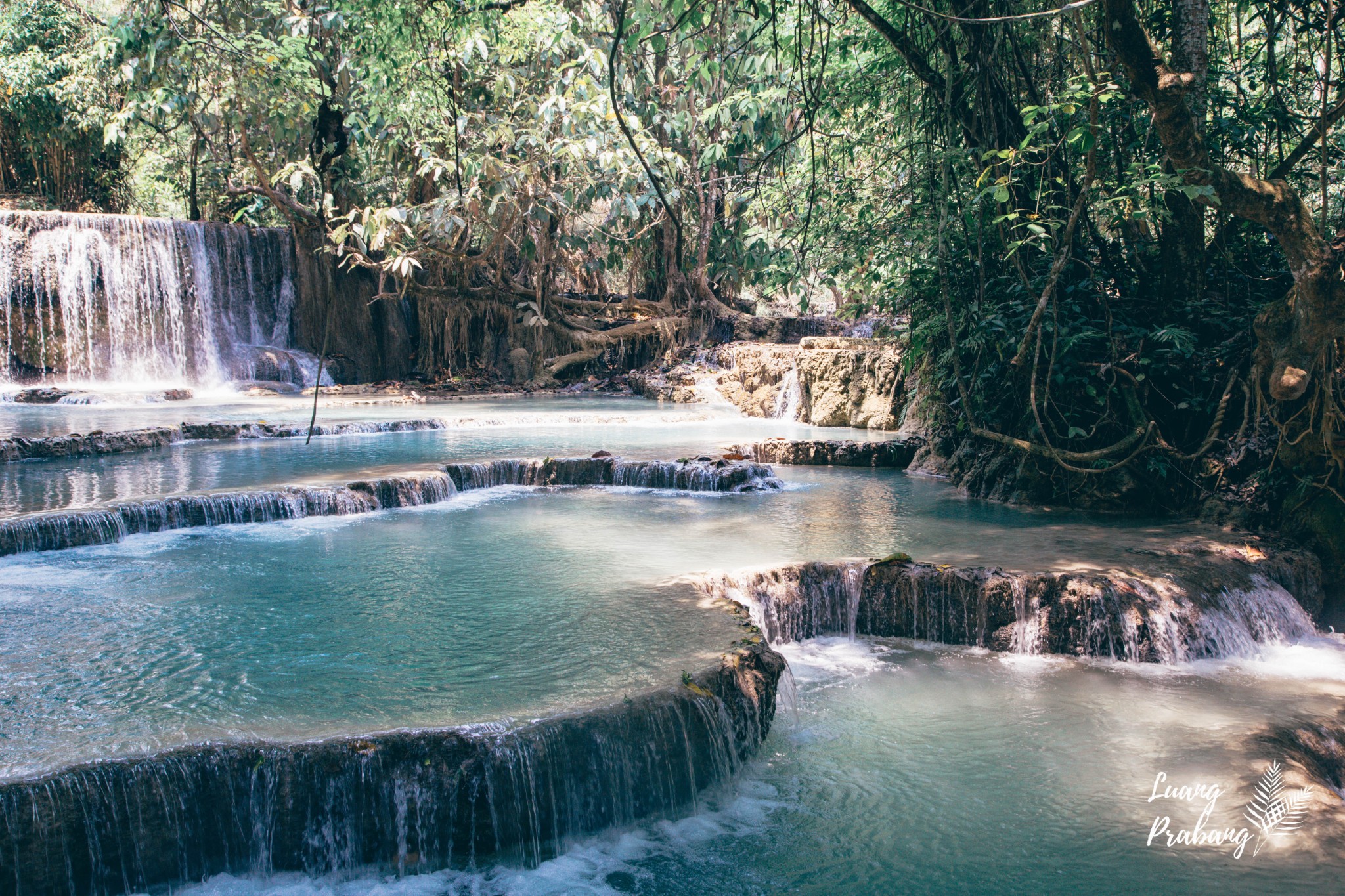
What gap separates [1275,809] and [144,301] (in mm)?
18696

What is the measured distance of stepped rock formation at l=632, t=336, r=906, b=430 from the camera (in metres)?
12.4

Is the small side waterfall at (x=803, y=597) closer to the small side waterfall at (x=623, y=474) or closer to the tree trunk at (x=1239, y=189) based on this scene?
the tree trunk at (x=1239, y=189)

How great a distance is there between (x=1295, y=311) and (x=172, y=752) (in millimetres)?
6041

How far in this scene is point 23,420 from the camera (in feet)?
39.4

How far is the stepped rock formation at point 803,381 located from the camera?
488 inches

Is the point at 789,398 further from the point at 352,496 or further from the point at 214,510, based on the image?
the point at 214,510

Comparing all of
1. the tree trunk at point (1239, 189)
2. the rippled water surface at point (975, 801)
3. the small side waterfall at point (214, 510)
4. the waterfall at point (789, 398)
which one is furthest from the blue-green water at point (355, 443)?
the tree trunk at point (1239, 189)

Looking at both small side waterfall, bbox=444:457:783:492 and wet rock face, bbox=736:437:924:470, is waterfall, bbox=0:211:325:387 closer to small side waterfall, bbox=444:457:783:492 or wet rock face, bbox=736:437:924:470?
small side waterfall, bbox=444:457:783:492

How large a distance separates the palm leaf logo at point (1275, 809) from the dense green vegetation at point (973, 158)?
2733 mm

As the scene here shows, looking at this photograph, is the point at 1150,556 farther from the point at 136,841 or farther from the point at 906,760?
the point at 136,841

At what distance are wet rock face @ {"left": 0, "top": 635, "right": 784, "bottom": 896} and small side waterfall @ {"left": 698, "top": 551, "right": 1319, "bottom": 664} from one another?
1.72 m

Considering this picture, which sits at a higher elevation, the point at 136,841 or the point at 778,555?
the point at 778,555

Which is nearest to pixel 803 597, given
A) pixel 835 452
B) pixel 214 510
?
pixel 214 510

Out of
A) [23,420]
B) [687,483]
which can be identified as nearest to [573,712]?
[687,483]
